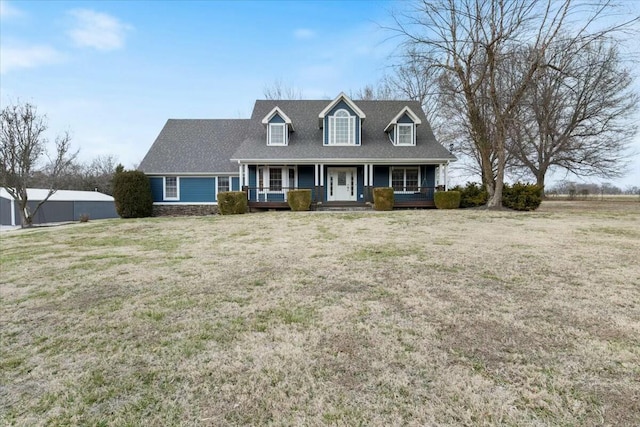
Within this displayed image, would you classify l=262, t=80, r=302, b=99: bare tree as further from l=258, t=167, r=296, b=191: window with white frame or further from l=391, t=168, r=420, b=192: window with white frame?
l=391, t=168, r=420, b=192: window with white frame

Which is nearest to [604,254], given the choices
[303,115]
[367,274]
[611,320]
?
[611,320]

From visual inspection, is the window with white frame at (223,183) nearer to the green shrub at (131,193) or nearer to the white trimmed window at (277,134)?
the white trimmed window at (277,134)

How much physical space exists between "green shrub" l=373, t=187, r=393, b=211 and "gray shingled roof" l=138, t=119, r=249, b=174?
878 cm

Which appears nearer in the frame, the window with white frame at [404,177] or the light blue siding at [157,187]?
the window with white frame at [404,177]

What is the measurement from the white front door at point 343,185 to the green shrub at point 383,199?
8.96 ft

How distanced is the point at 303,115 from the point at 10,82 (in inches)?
773

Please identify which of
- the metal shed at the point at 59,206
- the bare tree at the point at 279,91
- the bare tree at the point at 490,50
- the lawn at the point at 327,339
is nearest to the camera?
the lawn at the point at 327,339

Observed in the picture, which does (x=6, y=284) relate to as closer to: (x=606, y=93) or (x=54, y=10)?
(x=54, y=10)

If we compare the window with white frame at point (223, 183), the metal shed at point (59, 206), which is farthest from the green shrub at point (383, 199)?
the metal shed at point (59, 206)

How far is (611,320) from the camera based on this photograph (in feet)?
11.5

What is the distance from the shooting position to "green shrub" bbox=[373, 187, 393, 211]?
645 inches

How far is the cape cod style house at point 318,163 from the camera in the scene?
17812 mm

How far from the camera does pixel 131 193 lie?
57.3 ft

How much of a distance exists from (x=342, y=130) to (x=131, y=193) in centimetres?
1253
